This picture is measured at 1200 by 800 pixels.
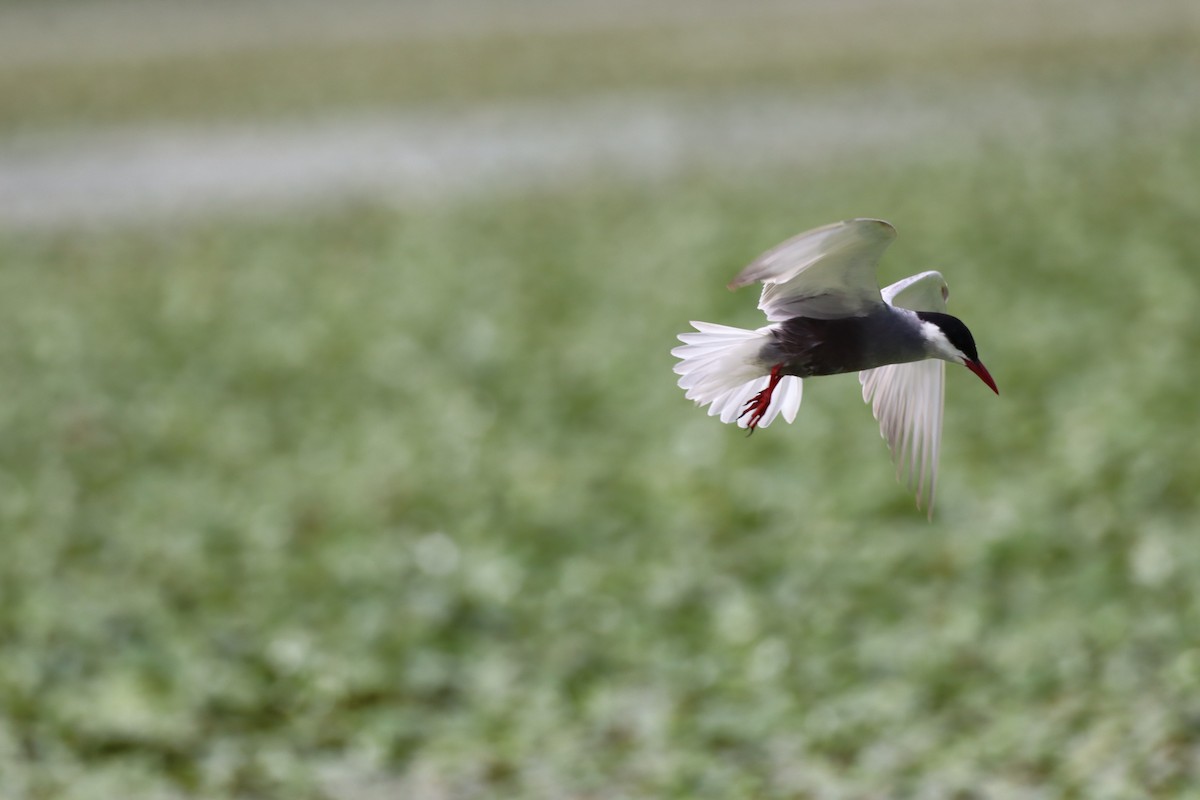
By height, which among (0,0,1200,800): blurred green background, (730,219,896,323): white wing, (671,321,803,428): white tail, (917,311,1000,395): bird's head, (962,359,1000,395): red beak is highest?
(0,0,1200,800): blurred green background

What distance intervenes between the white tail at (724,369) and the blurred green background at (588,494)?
3.17 metres

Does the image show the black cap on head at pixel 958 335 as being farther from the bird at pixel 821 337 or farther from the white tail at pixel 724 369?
the white tail at pixel 724 369

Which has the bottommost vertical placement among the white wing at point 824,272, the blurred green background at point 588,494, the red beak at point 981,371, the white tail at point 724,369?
the red beak at point 981,371

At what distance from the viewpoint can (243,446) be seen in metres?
6.90

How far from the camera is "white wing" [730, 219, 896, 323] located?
1.21 meters

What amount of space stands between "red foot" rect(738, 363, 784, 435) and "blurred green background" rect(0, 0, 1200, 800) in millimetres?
3159

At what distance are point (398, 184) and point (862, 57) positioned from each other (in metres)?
6.24

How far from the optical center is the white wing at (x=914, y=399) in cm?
127

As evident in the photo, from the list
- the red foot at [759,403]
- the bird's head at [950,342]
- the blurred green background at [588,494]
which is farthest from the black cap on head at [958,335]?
the blurred green background at [588,494]

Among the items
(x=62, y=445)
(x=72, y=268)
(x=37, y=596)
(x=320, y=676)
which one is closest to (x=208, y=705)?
(x=320, y=676)

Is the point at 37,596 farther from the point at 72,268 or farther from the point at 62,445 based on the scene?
the point at 72,268

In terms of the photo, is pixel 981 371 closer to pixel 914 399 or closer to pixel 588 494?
pixel 914 399

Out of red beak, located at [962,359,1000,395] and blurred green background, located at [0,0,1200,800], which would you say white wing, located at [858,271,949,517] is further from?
blurred green background, located at [0,0,1200,800]

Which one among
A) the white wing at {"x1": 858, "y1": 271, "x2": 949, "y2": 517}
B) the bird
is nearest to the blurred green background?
the white wing at {"x1": 858, "y1": 271, "x2": 949, "y2": 517}
